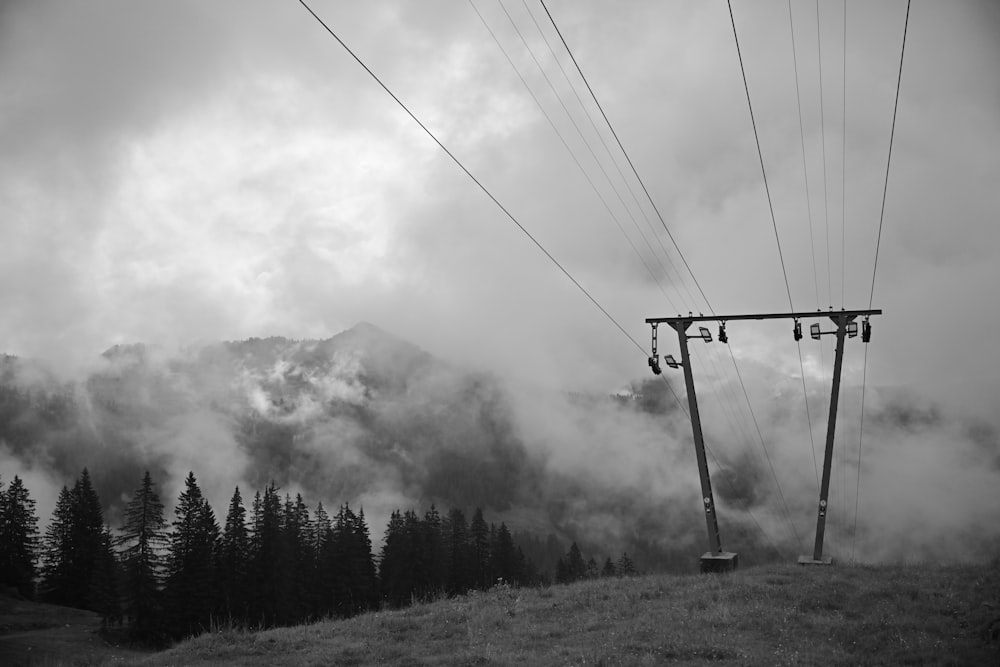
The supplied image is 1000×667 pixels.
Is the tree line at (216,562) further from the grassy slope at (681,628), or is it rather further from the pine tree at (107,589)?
the grassy slope at (681,628)

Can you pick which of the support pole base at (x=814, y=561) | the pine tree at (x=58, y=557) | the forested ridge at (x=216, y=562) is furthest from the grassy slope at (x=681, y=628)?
the pine tree at (x=58, y=557)

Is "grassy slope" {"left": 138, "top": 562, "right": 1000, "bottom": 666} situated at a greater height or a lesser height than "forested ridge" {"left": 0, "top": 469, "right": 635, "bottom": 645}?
greater

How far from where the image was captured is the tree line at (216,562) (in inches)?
2542

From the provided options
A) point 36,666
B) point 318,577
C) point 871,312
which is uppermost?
point 871,312

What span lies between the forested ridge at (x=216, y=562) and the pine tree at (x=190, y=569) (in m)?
0.09

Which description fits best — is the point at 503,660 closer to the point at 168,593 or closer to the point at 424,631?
the point at 424,631

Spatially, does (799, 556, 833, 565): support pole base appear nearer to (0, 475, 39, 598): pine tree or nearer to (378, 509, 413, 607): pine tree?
(378, 509, 413, 607): pine tree

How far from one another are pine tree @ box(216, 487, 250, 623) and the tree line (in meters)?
0.10

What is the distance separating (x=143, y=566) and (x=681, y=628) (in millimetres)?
61575

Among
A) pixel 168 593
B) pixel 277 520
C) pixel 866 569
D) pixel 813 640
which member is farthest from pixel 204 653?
pixel 277 520

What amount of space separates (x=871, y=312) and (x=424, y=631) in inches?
963

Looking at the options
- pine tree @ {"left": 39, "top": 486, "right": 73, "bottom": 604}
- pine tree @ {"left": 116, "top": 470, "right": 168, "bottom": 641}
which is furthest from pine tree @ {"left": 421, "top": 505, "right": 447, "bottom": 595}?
pine tree @ {"left": 39, "top": 486, "right": 73, "bottom": 604}

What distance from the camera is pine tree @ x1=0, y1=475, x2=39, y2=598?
8200 centimetres

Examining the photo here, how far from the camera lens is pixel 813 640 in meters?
14.4
